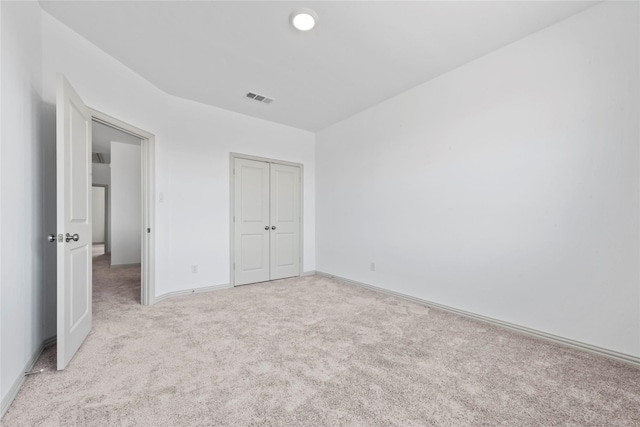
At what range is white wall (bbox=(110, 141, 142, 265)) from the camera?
593cm

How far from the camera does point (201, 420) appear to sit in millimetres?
1440

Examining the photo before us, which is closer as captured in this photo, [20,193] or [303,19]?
[20,193]

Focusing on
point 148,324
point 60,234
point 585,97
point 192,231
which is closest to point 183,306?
point 148,324

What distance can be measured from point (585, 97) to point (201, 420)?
351 centimetres

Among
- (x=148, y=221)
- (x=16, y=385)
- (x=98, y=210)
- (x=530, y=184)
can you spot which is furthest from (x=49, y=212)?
(x=98, y=210)

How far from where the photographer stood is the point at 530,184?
248cm

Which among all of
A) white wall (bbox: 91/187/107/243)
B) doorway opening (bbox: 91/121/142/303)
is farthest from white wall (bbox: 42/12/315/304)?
white wall (bbox: 91/187/107/243)

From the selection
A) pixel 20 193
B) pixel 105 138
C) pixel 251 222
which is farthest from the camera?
pixel 105 138

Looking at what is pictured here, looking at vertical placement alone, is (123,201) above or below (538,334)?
above

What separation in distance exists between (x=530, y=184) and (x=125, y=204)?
A: 7.33 meters

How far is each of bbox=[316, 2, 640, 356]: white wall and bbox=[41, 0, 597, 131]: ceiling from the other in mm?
337

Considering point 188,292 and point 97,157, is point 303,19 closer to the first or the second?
point 188,292

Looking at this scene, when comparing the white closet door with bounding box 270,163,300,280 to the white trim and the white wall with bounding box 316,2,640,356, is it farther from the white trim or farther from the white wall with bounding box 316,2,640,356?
the white wall with bounding box 316,2,640,356

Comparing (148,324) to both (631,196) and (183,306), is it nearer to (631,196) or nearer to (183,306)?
(183,306)
